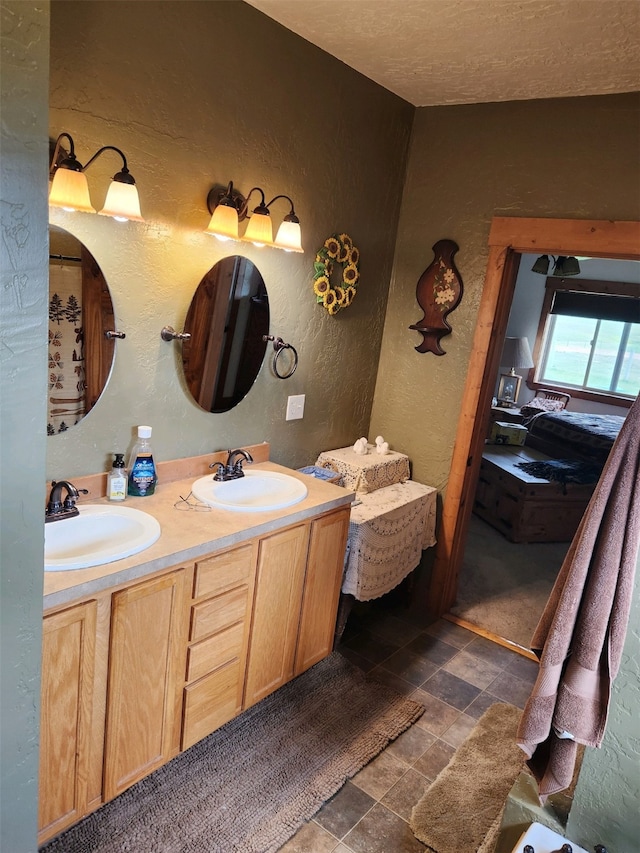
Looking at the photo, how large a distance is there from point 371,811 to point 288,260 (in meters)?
2.13

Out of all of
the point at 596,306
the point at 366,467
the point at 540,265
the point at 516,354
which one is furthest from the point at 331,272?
the point at 596,306

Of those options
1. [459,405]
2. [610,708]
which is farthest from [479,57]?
[610,708]

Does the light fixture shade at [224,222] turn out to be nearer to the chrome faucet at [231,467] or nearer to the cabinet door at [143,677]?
the chrome faucet at [231,467]

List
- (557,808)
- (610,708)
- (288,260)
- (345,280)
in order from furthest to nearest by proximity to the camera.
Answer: (345,280), (288,260), (557,808), (610,708)

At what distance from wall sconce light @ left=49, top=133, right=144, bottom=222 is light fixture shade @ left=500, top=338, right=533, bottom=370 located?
5679 millimetres

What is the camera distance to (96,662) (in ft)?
5.33

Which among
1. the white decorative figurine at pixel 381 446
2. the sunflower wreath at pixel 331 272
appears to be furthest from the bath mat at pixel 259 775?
the sunflower wreath at pixel 331 272

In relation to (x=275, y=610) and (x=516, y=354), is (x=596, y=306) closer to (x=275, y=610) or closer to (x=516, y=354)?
(x=516, y=354)

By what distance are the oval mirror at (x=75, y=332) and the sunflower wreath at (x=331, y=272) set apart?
43.3 inches

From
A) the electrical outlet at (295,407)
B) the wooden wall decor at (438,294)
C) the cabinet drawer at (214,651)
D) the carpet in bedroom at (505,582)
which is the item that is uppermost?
the wooden wall decor at (438,294)

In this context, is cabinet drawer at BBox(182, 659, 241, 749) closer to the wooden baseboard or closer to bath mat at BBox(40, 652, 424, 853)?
bath mat at BBox(40, 652, 424, 853)

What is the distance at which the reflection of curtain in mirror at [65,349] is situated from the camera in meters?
1.81

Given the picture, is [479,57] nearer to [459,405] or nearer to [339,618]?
[459,405]

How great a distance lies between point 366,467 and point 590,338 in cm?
555
